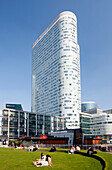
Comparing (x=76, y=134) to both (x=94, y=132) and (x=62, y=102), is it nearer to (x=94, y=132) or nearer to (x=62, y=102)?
(x=62, y=102)

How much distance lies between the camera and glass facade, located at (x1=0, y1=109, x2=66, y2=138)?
383 feet

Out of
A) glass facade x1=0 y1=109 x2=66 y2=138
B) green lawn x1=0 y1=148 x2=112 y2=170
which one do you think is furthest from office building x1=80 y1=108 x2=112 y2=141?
green lawn x1=0 y1=148 x2=112 y2=170

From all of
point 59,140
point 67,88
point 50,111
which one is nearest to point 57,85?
point 67,88

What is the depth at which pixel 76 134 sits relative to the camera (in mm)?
56562

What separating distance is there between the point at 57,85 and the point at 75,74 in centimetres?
1826

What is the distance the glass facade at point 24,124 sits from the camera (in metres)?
117

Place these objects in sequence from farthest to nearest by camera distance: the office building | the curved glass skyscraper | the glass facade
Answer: the curved glass skyscraper → the office building → the glass facade

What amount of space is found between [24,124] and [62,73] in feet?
199

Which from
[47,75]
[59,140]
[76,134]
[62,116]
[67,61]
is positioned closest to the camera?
[76,134]

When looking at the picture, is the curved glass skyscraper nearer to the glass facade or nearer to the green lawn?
the glass facade

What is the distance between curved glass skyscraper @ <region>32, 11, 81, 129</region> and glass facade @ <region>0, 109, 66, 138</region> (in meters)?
17.3

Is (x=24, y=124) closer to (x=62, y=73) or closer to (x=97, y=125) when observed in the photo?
(x=62, y=73)

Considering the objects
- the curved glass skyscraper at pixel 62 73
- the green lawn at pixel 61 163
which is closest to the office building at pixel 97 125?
the curved glass skyscraper at pixel 62 73

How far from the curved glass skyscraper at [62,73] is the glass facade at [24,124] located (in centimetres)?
1729
